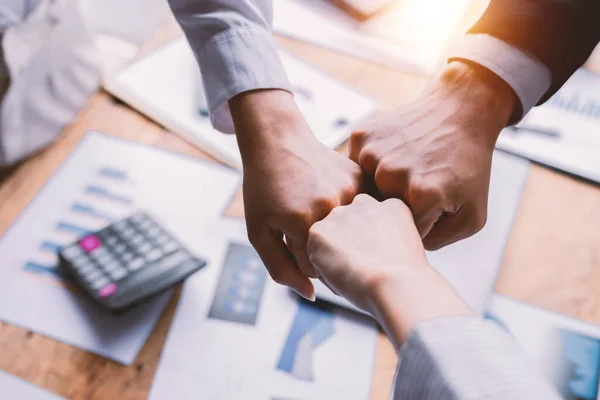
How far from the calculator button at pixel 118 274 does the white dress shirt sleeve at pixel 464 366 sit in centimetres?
31

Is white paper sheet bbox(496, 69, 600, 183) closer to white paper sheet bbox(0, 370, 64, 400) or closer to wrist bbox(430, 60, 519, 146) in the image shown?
wrist bbox(430, 60, 519, 146)

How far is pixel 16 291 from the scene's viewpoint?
587mm

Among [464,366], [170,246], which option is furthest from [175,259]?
[464,366]

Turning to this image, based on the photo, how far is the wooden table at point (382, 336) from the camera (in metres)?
0.54

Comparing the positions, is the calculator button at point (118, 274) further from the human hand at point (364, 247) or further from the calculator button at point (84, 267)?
the human hand at point (364, 247)

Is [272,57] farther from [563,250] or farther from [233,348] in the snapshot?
[563,250]

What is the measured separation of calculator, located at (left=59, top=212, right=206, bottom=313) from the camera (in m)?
0.56

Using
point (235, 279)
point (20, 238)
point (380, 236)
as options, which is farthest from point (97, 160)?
point (380, 236)

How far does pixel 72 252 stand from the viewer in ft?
1.92

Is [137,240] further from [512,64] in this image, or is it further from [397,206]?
[512,64]

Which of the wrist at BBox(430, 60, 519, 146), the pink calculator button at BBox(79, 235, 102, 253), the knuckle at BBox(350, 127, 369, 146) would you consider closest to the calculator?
the pink calculator button at BBox(79, 235, 102, 253)

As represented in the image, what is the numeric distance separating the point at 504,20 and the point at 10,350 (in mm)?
627

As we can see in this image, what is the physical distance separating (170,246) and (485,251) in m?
0.37

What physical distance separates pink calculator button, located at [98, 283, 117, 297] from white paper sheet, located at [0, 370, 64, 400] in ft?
0.33
